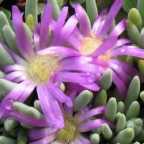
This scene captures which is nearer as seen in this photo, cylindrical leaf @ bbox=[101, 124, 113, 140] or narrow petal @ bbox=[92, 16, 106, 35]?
cylindrical leaf @ bbox=[101, 124, 113, 140]

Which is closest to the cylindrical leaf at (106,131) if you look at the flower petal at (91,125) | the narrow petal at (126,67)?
the flower petal at (91,125)

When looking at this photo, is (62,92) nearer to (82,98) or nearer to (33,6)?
(82,98)

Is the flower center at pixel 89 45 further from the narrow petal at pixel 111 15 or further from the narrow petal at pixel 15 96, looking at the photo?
the narrow petal at pixel 15 96

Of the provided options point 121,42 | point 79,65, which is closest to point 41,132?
point 79,65

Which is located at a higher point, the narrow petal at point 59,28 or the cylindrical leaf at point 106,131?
the narrow petal at point 59,28

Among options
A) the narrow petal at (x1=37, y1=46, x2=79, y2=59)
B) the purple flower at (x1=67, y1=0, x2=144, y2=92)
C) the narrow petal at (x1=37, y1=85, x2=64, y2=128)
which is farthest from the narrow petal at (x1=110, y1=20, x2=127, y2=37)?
the narrow petal at (x1=37, y1=85, x2=64, y2=128)

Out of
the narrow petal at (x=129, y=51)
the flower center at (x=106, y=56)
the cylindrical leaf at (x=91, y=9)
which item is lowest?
the flower center at (x=106, y=56)

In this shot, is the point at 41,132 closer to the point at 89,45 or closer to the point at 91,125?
the point at 91,125

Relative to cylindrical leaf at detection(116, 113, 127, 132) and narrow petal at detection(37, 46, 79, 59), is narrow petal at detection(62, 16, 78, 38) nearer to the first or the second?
narrow petal at detection(37, 46, 79, 59)
